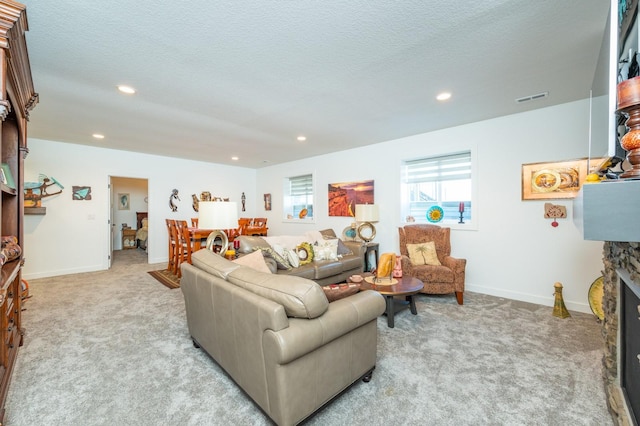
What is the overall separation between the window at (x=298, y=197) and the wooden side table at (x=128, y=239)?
5028 millimetres

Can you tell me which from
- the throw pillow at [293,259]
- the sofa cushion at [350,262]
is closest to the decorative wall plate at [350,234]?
the sofa cushion at [350,262]

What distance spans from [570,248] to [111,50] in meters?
5.05

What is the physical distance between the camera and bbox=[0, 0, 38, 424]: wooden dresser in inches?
50.1

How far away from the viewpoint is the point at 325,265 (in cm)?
388

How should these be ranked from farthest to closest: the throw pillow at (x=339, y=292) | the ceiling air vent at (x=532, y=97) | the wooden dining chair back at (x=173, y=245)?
the wooden dining chair back at (x=173, y=245) → the ceiling air vent at (x=532, y=97) → the throw pillow at (x=339, y=292)

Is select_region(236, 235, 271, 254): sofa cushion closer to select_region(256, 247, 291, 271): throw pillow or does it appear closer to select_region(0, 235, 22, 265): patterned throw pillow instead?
select_region(256, 247, 291, 271): throw pillow

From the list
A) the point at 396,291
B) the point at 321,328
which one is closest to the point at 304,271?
the point at 396,291

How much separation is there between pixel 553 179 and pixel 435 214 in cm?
154

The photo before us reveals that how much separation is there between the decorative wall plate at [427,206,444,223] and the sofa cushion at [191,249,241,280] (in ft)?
11.3

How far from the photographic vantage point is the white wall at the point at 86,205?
4867 mm

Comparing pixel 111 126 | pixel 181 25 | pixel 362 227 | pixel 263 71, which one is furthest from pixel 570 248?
pixel 111 126

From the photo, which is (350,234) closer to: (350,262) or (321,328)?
(350,262)

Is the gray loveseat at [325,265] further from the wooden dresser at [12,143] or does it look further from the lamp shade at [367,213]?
the wooden dresser at [12,143]

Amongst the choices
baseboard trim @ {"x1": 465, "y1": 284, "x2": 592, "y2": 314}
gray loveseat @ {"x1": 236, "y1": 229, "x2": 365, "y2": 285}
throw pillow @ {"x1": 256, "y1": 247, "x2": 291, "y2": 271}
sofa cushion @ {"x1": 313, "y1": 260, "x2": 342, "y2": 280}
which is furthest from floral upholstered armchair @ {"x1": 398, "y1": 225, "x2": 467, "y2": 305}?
throw pillow @ {"x1": 256, "y1": 247, "x2": 291, "y2": 271}
